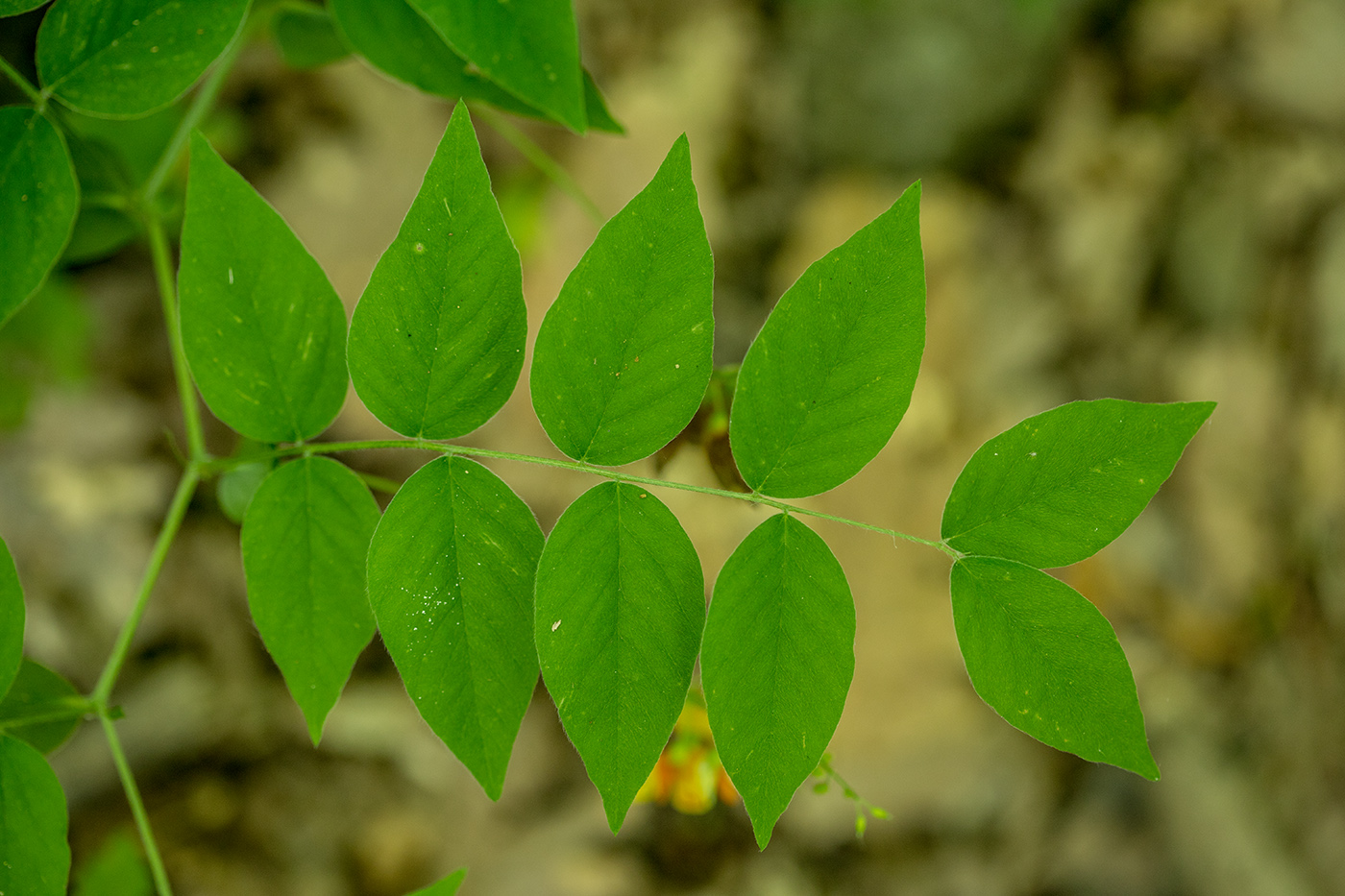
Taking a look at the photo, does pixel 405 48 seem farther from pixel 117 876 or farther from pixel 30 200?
pixel 117 876

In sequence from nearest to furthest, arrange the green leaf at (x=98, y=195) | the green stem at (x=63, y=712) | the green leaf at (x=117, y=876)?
the green stem at (x=63, y=712) < the green leaf at (x=98, y=195) < the green leaf at (x=117, y=876)

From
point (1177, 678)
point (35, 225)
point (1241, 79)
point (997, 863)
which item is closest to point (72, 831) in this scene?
point (35, 225)

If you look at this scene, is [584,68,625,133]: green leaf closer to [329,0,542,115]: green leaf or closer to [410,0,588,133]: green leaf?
[329,0,542,115]: green leaf

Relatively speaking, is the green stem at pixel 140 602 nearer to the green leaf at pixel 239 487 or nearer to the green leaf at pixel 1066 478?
the green leaf at pixel 239 487


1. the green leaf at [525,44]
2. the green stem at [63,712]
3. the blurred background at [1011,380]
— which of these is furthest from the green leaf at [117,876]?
the green leaf at [525,44]

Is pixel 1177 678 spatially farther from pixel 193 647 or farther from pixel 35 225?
pixel 35 225

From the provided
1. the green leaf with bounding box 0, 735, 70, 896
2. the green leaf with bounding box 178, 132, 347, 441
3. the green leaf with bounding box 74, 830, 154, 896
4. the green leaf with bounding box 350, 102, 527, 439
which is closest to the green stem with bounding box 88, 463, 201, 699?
the green leaf with bounding box 0, 735, 70, 896

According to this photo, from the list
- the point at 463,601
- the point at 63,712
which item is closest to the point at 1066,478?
the point at 463,601
